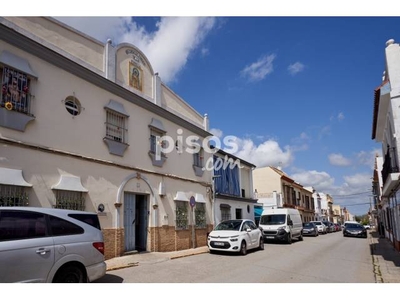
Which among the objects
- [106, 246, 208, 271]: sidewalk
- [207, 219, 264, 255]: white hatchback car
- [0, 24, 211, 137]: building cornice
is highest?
[0, 24, 211, 137]: building cornice

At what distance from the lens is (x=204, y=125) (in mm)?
20016

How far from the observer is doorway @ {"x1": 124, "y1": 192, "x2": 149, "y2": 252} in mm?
12953

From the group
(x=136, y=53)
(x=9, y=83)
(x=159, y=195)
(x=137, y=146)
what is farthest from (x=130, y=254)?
(x=136, y=53)

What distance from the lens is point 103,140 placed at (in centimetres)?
1194

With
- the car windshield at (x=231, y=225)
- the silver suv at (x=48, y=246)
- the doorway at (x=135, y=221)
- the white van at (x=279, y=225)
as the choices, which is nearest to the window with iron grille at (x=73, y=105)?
the doorway at (x=135, y=221)

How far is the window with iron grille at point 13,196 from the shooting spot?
8500mm

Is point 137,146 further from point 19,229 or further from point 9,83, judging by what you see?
point 19,229

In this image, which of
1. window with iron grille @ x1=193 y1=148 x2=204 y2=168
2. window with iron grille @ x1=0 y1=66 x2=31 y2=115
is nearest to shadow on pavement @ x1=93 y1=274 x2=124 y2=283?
window with iron grille @ x1=0 y1=66 x2=31 y2=115

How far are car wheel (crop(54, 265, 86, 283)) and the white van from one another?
15496 millimetres

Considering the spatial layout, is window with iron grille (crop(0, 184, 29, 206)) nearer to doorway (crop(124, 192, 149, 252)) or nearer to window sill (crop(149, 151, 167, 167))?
doorway (crop(124, 192, 149, 252))

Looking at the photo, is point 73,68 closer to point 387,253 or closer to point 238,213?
point 238,213

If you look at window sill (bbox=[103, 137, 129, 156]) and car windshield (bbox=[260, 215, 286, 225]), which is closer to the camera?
window sill (bbox=[103, 137, 129, 156])

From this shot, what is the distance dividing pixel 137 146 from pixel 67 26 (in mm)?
5246

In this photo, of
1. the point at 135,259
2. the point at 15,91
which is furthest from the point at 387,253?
the point at 15,91
